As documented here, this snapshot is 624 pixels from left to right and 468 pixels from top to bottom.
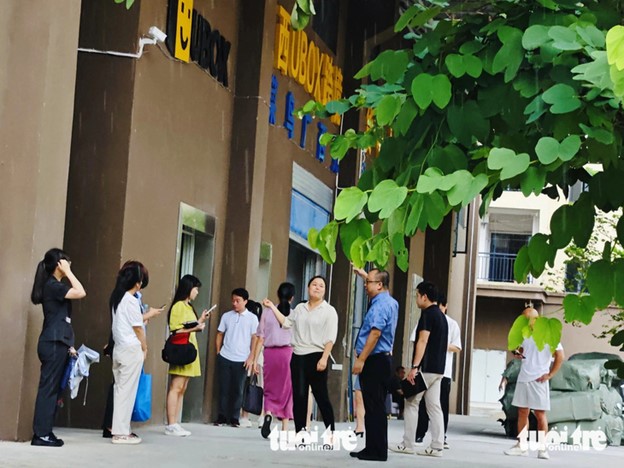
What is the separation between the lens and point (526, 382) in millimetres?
14359

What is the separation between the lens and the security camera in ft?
44.9

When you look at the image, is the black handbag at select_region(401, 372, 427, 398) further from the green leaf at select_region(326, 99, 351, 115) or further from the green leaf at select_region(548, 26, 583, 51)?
the green leaf at select_region(548, 26, 583, 51)

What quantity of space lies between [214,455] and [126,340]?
1282mm

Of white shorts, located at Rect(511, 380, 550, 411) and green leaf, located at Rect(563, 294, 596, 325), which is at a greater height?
green leaf, located at Rect(563, 294, 596, 325)

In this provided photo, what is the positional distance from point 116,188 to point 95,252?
69 cm

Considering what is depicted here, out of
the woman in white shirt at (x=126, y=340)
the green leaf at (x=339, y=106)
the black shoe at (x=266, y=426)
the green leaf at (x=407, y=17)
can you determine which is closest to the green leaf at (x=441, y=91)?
the green leaf at (x=407, y=17)

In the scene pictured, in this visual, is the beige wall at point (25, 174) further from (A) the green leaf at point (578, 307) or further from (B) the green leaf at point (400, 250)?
(A) the green leaf at point (578, 307)

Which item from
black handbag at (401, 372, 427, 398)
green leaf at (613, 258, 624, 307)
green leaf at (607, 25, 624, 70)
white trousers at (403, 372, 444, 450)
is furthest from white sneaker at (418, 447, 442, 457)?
green leaf at (607, 25, 624, 70)

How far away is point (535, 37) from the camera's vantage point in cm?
453

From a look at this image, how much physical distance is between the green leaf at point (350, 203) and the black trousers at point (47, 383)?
6.88m

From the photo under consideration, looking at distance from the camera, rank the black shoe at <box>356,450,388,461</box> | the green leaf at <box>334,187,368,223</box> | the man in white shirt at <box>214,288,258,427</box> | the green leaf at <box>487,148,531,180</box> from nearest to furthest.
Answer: the green leaf at <box>487,148,531,180</box> → the green leaf at <box>334,187,368,223</box> → the black shoe at <box>356,450,388,461</box> → the man in white shirt at <box>214,288,258,427</box>

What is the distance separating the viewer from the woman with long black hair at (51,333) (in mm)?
10703

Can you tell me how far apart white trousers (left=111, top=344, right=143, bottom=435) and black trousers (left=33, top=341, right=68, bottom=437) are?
90 centimetres

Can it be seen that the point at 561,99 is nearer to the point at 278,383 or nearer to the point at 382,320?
the point at 382,320
